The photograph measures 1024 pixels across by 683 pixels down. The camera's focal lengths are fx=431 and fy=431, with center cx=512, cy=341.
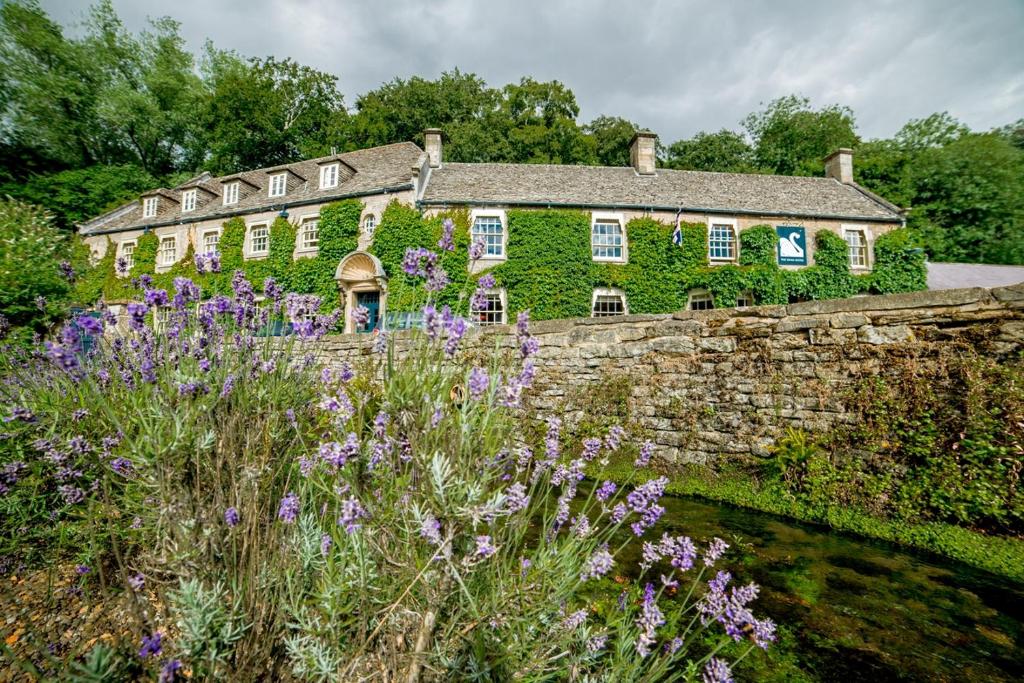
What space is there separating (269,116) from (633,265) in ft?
92.4

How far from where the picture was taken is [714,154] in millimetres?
33469

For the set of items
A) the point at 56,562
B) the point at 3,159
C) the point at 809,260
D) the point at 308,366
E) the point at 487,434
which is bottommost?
the point at 56,562

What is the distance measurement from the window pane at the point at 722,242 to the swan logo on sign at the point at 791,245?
5.76 feet

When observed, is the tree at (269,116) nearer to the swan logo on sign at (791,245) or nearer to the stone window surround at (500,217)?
the stone window surround at (500,217)

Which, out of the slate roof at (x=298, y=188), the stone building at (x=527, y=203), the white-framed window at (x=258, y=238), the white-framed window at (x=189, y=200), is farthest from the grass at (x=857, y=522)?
the white-framed window at (x=189, y=200)

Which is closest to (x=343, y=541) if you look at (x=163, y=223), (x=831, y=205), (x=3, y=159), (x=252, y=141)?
(x=831, y=205)

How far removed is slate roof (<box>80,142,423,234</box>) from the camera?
61.3ft

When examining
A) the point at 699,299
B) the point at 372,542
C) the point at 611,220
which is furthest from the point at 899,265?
the point at 372,542

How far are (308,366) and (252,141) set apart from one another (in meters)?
35.5

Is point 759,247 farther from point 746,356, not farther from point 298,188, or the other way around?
point 298,188

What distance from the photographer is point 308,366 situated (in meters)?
2.58

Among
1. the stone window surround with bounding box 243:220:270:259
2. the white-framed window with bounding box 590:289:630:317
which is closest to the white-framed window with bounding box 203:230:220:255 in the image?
the stone window surround with bounding box 243:220:270:259

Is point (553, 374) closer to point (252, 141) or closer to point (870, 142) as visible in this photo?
point (252, 141)

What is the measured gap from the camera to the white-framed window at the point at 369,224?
58.8 feet
